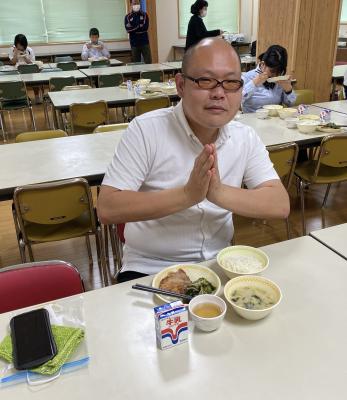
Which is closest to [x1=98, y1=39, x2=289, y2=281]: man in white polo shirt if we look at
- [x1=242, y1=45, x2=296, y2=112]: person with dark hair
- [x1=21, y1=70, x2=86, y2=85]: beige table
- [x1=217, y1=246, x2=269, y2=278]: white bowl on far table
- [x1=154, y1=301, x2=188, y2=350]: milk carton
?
[x1=217, y1=246, x2=269, y2=278]: white bowl on far table

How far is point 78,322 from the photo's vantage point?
3.29ft

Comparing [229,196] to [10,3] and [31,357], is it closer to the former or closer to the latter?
[31,357]

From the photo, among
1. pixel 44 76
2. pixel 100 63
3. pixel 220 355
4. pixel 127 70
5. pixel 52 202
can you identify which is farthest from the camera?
pixel 100 63

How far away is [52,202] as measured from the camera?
195cm

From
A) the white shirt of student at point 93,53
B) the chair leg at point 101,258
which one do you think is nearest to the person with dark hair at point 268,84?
the chair leg at point 101,258

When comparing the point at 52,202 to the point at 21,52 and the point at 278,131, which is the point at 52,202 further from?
the point at 21,52

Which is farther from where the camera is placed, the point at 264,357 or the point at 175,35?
the point at 175,35

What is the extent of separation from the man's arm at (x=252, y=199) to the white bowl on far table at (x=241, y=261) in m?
0.14

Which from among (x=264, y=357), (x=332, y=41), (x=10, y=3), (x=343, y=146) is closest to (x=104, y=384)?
(x=264, y=357)

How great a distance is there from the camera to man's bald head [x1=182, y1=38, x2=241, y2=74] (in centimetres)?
125

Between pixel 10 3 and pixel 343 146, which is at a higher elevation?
pixel 10 3

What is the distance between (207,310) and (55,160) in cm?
163

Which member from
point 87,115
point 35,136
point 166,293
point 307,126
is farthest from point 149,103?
point 166,293

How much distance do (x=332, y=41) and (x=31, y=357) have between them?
4.44 m
